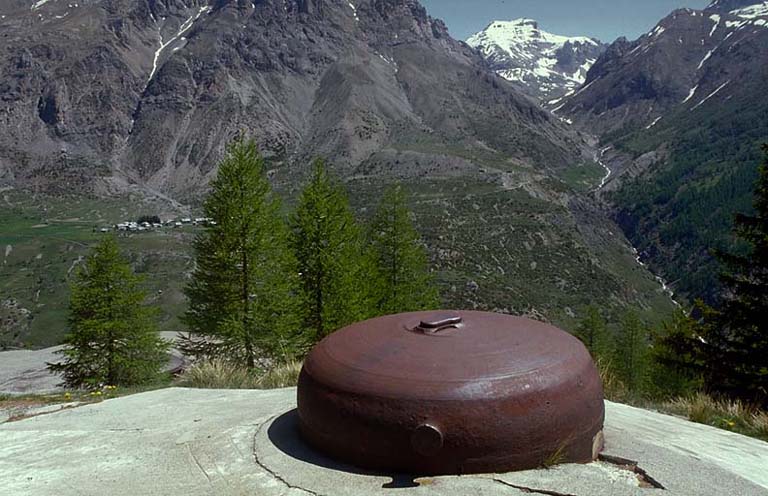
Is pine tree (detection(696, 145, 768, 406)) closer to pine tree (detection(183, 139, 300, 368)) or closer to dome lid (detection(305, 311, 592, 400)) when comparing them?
dome lid (detection(305, 311, 592, 400))

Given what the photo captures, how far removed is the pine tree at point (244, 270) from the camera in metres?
19.8

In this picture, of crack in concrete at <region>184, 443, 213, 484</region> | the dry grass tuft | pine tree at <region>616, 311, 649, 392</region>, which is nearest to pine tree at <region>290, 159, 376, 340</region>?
the dry grass tuft

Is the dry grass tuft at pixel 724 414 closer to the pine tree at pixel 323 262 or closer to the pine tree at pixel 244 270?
the pine tree at pixel 244 270

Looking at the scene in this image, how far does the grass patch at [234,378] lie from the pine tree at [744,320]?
10025 millimetres

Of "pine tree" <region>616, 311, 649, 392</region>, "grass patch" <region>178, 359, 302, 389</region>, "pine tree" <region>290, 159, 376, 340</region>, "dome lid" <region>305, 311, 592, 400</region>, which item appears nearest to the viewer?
"dome lid" <region>305, 311, 592, 400</region>

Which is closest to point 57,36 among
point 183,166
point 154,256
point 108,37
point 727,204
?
point 108,37

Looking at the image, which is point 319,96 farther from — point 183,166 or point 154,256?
point 154,256

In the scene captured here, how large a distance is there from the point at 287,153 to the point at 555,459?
156 m

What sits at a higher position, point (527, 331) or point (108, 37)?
point (108, 37)

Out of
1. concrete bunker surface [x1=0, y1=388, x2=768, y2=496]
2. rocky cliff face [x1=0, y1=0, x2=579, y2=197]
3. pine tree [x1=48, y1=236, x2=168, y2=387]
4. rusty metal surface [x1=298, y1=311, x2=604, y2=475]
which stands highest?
rocky cliff face [x1=0, y1=0, x2=579, y2=197]

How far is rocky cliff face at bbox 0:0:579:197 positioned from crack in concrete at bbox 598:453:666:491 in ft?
434

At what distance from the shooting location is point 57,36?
19075 centimetres

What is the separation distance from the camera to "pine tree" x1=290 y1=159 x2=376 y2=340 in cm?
2191

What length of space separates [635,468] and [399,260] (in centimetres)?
2158
